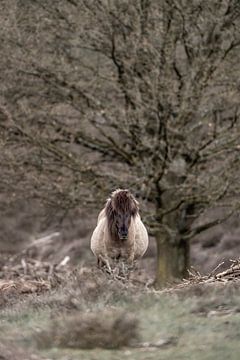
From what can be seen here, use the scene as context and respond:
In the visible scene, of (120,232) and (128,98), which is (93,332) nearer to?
(120,232)

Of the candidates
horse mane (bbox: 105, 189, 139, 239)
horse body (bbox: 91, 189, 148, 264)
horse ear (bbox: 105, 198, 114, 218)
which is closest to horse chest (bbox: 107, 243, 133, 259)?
horse body (bbox: 91, 189, 148, 264)

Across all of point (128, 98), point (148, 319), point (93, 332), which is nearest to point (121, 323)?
point (93, 332)

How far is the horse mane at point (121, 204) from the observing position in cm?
1105

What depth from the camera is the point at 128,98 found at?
17.3 m

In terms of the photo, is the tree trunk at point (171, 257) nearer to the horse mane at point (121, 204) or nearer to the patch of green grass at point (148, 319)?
the horse mane at point (121, 204)

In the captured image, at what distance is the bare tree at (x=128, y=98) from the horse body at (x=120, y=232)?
16.2 ft

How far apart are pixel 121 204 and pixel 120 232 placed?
0.37 meters

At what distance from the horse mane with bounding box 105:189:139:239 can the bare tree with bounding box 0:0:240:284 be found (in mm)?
5268

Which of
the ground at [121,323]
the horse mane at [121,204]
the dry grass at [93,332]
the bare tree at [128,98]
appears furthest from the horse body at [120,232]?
the bare tree at [128,98]

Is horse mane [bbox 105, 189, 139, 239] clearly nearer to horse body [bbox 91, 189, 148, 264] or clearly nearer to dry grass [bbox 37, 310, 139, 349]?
horse body [bbox 91, 189, 148, 264]

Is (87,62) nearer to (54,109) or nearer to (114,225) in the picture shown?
(54,109)

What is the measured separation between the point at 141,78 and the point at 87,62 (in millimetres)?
1204

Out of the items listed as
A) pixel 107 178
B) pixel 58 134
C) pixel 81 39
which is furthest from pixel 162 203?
pixel 81 39

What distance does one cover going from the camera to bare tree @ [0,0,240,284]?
54.7 feet
